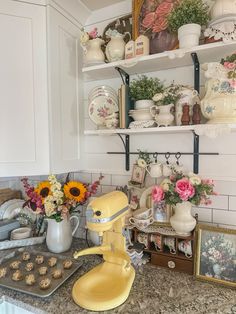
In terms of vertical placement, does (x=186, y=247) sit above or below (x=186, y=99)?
below

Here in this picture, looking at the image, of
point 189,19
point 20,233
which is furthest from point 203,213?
point 20,233

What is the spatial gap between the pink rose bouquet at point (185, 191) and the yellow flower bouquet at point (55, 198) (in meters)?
0.42

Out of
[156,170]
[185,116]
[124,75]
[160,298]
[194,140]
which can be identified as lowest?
[160,298]

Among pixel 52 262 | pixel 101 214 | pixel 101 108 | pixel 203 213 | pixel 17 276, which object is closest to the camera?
pixel 101 214

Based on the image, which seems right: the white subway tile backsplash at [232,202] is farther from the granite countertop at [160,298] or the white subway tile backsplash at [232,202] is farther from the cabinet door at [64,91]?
the cabinet door at [64,91]

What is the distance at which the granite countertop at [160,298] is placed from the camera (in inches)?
31.7

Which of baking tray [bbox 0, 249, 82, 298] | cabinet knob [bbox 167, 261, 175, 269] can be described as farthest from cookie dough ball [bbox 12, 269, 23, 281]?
cabinet knob [bbox 167, 261, 175, 269]

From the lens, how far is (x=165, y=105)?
42.2 inches

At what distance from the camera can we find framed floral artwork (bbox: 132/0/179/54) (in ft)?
3.49

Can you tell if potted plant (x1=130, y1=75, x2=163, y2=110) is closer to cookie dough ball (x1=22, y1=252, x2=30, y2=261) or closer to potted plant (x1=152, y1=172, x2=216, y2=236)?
potted plant (x1=152, y1=172, x2=216, y2=236)

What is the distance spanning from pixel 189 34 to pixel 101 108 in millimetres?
559

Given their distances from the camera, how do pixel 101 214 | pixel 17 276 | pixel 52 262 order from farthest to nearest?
pixel 52 262, pixel 17 276, pixel 101 214

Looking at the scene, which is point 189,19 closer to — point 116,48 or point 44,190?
point 116,48

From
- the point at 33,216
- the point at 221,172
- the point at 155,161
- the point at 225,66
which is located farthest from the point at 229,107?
the point at 33,216
